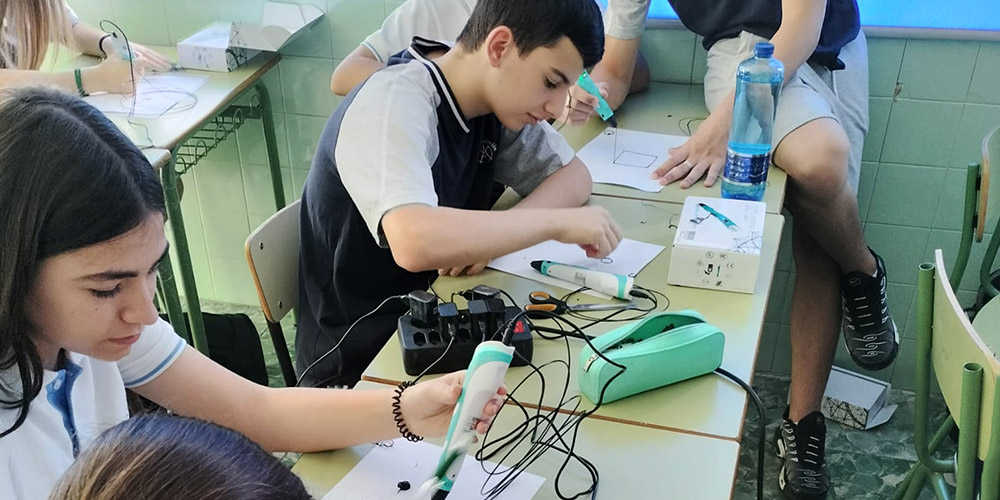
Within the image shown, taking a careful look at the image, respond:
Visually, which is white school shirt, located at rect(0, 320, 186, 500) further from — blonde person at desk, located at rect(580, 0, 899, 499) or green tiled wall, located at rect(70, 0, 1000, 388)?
green tiled wall, located at rect(70, 0, 1000, 388)

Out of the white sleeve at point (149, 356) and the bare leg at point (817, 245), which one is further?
the bare leg at point (817, 245)

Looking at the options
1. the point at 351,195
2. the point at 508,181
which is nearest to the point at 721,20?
the point at 508,181

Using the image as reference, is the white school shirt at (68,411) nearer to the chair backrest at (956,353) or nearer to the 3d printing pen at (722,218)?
the 3d printing pen at (722,218)

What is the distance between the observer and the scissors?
124 centimetres

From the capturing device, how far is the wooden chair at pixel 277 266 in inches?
56.0

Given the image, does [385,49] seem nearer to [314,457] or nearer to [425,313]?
[425,313]

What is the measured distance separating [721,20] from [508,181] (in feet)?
2.42

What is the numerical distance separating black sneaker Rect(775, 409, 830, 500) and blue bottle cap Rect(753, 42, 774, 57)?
91cm

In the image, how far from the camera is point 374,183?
4.15ft

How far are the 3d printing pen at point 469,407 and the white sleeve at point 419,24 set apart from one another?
1315 mm

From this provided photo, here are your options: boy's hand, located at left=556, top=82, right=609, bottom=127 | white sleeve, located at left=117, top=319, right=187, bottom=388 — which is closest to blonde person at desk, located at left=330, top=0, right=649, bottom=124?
boy's hand, located at left=556, top=82, right=609, bottom=127

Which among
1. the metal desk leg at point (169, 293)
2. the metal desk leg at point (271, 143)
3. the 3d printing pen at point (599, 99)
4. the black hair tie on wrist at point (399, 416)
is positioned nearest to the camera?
the black hair tie on wrist at point (399, 416)

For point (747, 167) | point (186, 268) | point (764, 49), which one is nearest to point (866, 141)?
point (764, 49)

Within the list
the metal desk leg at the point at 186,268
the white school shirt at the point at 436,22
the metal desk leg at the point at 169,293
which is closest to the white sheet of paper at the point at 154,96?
the metal desk leg at the point at 186,268
